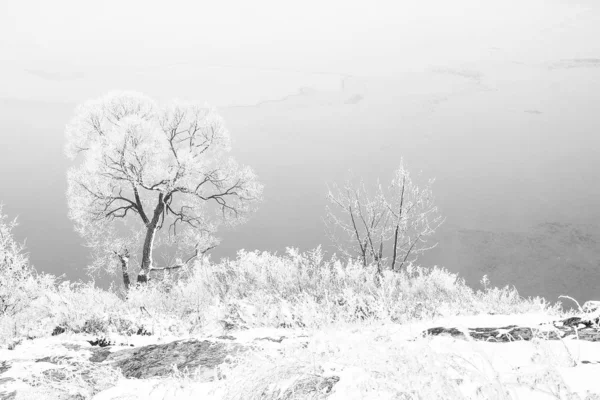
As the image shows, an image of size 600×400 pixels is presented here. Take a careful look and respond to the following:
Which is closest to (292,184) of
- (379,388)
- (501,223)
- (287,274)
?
(501,223)

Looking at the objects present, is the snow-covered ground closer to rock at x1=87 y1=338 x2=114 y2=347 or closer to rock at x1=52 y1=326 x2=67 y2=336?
rock at x1=87 y1=338 x2=114 y2=347

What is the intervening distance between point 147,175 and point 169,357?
13.4 metres

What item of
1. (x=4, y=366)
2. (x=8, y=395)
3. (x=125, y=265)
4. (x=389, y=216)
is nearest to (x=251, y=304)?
(x=4, y=366)

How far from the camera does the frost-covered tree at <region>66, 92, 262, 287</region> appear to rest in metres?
16.0

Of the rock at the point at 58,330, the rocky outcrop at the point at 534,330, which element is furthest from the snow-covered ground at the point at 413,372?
the rock at the point at 58,330

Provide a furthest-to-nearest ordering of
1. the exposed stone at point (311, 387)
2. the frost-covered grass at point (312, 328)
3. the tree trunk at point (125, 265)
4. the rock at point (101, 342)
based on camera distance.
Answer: the tree trunk at point (125, 265)
the rock at point (101, 342)
the exposed stone at point (311, 387)
the frost-covered grass at point (312, 328)

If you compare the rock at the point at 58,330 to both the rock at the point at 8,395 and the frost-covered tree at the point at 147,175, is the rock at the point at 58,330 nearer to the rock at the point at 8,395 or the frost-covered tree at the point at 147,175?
the rock at the point at 8,395

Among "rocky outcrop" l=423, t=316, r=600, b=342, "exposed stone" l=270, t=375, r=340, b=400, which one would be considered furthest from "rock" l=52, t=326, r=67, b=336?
"rocky outcrop" l=423, t=316, r=600, b=342

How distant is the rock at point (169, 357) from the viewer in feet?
11.5

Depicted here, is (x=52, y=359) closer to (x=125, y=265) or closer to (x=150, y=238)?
(x=150, y=238)

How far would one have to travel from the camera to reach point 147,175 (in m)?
16.1

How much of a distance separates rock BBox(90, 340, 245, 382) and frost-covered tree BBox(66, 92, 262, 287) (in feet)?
39.1

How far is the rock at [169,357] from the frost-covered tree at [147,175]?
39.1ft

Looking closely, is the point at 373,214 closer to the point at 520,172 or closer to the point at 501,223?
the point at 501,223
